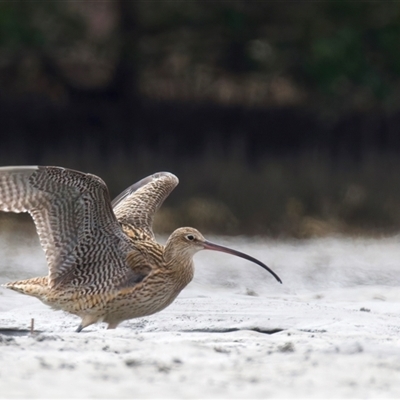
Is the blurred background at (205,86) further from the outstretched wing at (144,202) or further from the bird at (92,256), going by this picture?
the bird at (92,256)

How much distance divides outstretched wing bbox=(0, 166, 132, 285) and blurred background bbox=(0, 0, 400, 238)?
1153 centimetres

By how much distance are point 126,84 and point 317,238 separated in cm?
1324

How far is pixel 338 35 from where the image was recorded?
2547cm

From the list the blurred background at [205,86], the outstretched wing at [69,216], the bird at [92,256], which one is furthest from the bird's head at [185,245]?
the blurred background at [205,86]

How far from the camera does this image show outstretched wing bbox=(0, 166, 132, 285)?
8.06 m

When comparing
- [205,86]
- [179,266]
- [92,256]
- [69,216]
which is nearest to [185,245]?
[179,266]

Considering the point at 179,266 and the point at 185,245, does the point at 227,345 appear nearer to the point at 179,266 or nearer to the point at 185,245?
the point at 179,266

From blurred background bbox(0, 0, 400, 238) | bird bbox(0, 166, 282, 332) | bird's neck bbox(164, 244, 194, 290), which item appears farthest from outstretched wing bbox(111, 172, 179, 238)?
blurred background bbox(0, 0, 400, 238)

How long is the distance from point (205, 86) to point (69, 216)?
20.3m

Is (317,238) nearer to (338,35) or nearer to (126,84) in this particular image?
(338,35)

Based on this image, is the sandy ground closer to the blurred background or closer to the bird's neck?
the bird's neck

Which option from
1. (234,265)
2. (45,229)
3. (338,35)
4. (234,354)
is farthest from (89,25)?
(234,354)

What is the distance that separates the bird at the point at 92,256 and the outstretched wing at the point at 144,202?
342 millimetres

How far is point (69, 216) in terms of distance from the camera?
27.5 ft
